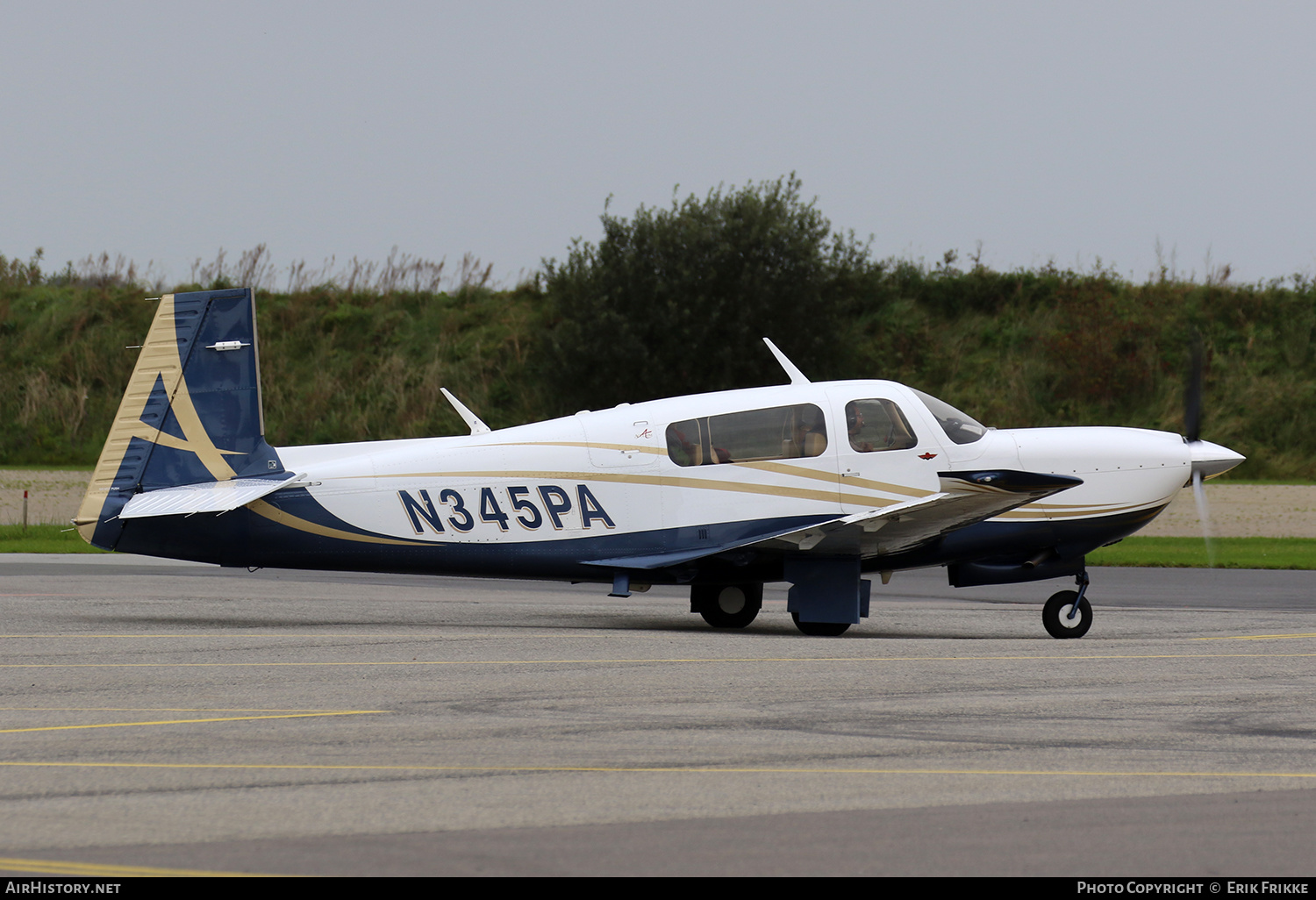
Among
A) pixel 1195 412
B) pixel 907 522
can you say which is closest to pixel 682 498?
pixel 907 522

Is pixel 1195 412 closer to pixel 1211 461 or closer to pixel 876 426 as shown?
pixel 1211 461

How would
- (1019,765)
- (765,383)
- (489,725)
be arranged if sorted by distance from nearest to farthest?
(1019,765) < (489,725) < (765,383)

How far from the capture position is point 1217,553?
24719mm

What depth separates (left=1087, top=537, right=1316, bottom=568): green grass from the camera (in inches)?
885

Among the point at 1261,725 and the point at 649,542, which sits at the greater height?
the point at 649,542

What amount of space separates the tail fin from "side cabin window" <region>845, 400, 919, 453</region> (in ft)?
18.2

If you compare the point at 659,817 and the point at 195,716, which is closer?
the point at 659,817

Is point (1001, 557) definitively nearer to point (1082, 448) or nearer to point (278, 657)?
point (1082, 448)

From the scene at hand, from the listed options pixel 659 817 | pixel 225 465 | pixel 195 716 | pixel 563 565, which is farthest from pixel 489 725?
pixel 225 465

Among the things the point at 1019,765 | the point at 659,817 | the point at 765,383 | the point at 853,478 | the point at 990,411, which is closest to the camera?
the point at 659,817

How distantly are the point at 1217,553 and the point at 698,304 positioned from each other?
57.1 ft

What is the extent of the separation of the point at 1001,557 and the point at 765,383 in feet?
82.5

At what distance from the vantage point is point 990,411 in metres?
41.3

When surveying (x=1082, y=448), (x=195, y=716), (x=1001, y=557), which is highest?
(x=1082, y=448)
